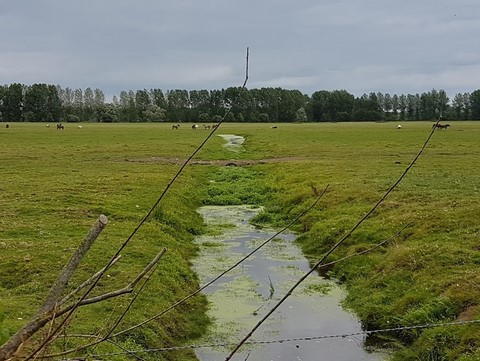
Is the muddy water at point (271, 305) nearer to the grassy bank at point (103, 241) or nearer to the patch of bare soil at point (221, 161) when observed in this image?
the grassy bank at point (103, 241)

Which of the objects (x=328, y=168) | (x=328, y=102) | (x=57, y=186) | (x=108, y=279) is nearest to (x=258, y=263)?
(x=108, y=279)

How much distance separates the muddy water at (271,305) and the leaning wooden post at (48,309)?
847 centimetres

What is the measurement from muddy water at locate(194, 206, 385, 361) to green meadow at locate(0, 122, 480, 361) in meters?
0.47

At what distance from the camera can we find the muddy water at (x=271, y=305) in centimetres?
1085

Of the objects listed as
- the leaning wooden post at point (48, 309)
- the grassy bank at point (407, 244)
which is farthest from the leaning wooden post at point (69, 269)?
the grassy bank at point (407, 244)

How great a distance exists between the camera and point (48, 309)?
2.40 meters

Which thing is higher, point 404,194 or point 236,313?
point 404,194

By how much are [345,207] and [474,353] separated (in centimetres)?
1266

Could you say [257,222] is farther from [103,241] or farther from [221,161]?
[221,161]

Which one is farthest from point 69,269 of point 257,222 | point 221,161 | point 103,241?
point 221,161

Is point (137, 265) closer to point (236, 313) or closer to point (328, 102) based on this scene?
point (236, 313)

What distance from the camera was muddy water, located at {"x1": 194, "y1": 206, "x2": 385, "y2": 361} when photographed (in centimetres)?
1085

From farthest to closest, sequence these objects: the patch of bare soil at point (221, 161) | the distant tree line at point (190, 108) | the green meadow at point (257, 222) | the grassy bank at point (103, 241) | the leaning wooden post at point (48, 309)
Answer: the distant tree line at point (190, 108), the patch of bare soil at point (221, 161), the green meadow at point (257, 222), the grassy bank at point (103, 241), the leaning wooden post at point (48, 309)

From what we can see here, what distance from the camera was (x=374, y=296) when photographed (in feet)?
43.5
